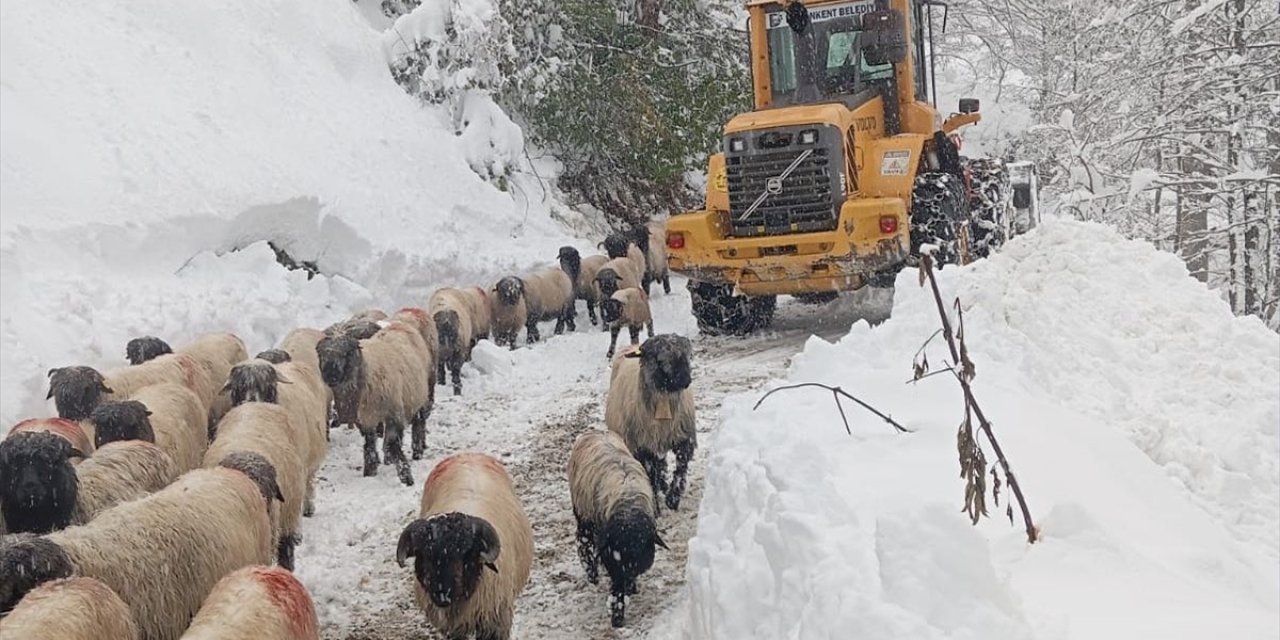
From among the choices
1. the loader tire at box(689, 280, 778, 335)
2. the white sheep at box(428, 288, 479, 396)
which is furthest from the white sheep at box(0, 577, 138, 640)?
the loader tire at box(689, 280, 778, 335)

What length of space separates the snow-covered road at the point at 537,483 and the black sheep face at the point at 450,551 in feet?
2.79

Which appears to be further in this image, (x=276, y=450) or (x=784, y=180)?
(x=784, y=180)

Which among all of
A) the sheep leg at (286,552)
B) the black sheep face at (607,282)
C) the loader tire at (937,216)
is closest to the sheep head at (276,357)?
the sheep leg at (286,552)

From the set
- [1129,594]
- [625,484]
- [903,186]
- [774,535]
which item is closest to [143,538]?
[625,484]

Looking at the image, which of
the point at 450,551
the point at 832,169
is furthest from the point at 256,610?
the point at 832,169

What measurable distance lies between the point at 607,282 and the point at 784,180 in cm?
382

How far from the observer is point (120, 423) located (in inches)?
262

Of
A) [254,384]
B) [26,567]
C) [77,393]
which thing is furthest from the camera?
[77,393]

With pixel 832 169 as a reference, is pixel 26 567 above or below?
below

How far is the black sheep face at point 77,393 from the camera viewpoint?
777 centimetres

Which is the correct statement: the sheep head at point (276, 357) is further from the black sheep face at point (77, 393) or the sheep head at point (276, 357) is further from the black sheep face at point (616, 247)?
the black sheep face at point (616, 247)

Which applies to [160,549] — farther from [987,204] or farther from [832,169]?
[987,204]

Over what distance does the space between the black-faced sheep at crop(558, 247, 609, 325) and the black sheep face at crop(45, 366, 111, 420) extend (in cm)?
783

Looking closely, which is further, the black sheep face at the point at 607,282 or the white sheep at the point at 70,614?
the black sheep face at the point at 607,282
